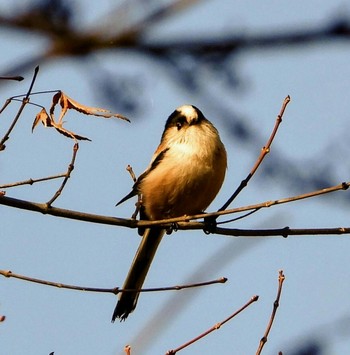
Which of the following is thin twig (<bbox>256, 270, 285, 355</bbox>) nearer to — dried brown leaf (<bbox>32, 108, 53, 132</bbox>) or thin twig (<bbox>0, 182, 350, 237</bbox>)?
thin twig (<bbox>0, 182, 350, 237</bbox>)

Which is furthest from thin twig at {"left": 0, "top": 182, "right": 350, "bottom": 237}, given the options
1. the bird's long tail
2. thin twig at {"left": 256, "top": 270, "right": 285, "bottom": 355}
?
the bird's long tail

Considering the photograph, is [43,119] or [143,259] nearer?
[43,119]

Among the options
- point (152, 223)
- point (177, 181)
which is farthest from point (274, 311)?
point (177, 181)

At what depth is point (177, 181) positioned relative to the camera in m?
4.98

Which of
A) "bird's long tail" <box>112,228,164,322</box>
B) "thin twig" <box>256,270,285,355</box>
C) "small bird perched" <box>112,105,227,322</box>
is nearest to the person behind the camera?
"thin twig" <box>256,270,285,355</box>

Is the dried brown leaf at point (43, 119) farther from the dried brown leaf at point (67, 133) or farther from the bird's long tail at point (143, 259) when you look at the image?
the bird's long tail at point (143, 259)

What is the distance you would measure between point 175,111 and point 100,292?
8.85 feet

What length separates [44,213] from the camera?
10.8 feet

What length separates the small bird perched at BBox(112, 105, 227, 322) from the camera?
16.1 ft

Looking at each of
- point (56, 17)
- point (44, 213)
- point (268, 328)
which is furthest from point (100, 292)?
point (56, 17)

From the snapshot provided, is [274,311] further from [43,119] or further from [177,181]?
[177,181]

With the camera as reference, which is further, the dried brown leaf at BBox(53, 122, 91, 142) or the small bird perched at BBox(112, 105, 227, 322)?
the small bird perched at BBox(112, 105, 227, 322)

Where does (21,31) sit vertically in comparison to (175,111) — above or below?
below

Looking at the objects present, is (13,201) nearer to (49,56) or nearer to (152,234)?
(49,56)
